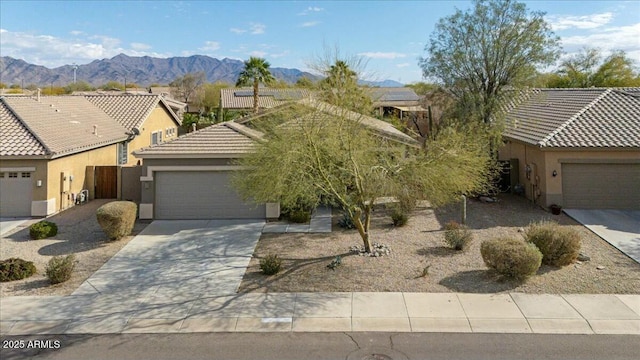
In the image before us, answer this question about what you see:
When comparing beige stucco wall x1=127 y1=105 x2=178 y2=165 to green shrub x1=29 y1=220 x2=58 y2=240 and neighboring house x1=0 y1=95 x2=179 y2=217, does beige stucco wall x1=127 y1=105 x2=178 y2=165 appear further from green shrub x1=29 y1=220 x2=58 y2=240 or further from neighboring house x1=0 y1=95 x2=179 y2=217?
green shrub x1=29 y1=220 x2=58 y2=240

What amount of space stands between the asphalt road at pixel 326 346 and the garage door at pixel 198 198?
941 centimetres

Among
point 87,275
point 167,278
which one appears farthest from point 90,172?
point 167,278

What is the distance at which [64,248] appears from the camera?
14094 millimetres

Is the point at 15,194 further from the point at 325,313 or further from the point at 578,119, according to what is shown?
the point at 578,119

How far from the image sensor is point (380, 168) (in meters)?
12.0

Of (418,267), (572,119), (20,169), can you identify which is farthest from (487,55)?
(20,169)

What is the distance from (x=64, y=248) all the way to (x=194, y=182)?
5.20 m

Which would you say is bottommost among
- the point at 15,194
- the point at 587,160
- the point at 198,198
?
the point at 198,198

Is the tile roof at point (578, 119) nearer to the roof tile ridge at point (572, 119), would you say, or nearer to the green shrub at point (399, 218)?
the roof tile ridge at point (572, 119)

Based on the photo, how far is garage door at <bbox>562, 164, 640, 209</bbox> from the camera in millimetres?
18000

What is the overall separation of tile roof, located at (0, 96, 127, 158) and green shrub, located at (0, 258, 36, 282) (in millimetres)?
7377

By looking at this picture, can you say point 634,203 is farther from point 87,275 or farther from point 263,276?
point 87,275

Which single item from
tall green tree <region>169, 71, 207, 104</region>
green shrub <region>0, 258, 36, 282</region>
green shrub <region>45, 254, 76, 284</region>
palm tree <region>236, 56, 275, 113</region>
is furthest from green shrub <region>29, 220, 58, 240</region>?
tall green tree <region>169, 71, 207, 104</region>

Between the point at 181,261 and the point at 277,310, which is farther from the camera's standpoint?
the point at 181,261
